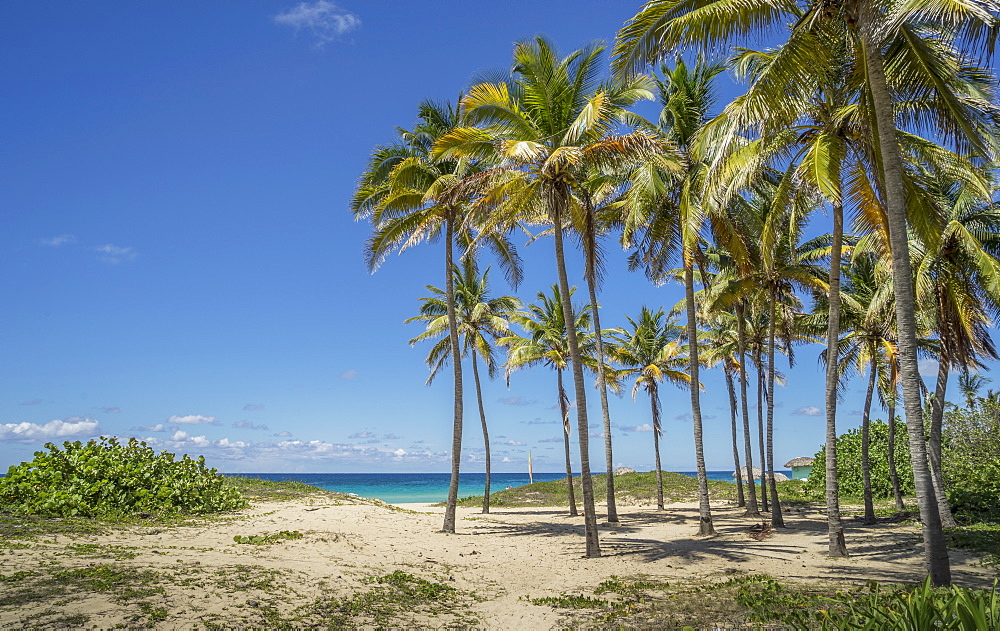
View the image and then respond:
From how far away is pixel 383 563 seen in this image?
10281 millimetres

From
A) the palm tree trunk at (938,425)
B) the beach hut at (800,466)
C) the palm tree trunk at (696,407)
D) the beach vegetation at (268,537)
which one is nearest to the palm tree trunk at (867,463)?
the palm tree trunk at (938,425)

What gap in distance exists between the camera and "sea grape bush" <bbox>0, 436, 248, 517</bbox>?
492 inches

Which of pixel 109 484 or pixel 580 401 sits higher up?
pixel 580 401

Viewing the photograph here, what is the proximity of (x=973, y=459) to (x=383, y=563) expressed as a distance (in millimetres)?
16541

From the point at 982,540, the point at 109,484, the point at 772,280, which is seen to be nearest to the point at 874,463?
the point at 772,280

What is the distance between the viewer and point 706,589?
8.52m

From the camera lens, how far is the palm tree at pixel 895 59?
24.2ft

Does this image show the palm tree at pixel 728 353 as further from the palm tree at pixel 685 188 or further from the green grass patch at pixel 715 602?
the green grass patch at pixel 715 602

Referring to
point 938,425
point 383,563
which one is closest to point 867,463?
point 938,425

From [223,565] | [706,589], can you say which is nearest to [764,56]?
[706,589]

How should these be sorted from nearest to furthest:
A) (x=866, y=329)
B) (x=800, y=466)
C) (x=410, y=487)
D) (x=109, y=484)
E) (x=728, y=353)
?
(x=109, y=484), (x=866, y=329), (x=728, y=353), (x=800, y=466), (x=410, y=487)

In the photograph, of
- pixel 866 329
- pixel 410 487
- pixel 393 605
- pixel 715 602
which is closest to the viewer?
pixel 393 605

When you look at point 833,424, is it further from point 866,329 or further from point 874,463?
point 874,463

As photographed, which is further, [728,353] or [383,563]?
[728,353]
